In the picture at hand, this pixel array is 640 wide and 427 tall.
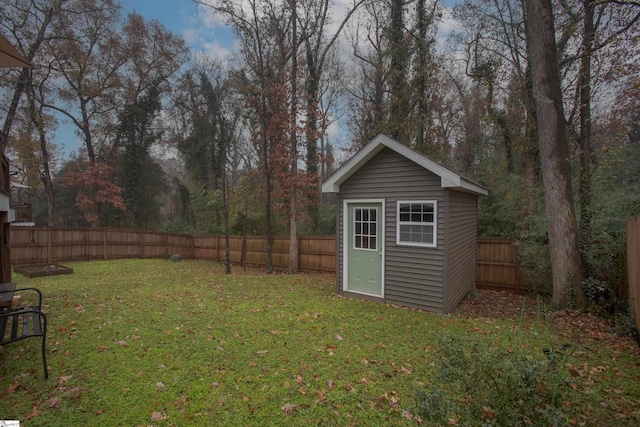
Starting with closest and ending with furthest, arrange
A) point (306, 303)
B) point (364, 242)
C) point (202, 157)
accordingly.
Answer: point (306, 303) → point (364, 242) → point (202, 157)

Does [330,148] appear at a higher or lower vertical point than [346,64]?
lower

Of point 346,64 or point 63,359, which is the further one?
point 346,64

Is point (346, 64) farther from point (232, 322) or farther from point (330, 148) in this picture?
point (232, 322)

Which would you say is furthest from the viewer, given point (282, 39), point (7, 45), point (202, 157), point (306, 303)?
point (202, 157)

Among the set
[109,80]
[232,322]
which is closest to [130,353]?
[232,322]

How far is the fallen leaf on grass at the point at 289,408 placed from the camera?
9.02ft

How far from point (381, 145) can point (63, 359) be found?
6357 mm

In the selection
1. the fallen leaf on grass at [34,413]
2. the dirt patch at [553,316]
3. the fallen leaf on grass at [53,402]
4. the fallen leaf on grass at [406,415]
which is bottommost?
the dirt patch at [553,316]

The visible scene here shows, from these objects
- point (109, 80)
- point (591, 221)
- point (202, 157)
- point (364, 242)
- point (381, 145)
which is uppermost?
point (109, 80)

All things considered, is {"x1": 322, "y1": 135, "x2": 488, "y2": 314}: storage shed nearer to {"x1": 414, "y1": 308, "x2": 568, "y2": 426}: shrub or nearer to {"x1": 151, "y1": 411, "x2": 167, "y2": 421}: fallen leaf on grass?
{"x1": 414, "y1": 308, "x2": 568, "y2": 426}: shrub

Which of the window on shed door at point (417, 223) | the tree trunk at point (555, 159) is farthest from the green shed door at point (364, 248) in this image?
the tree trunk at point (555, 159)

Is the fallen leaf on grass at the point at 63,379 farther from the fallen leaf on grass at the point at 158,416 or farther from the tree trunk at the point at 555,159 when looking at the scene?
the tree trunk at the point at 555,159

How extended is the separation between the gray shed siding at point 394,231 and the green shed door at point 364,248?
0.73ft

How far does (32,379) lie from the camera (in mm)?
3131
